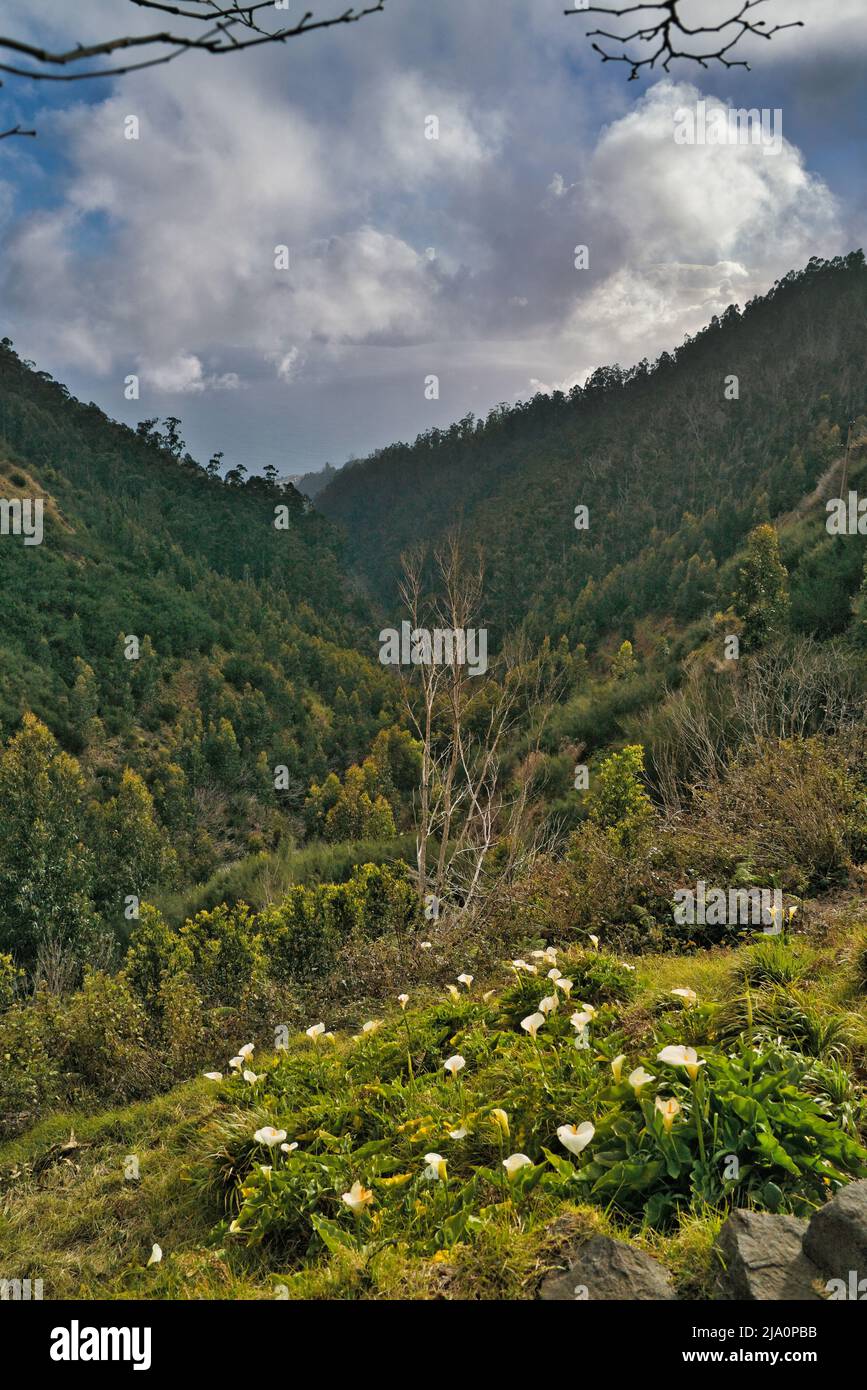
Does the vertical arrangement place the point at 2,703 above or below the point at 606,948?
above

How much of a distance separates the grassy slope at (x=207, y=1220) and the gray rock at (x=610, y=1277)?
0.11 metres

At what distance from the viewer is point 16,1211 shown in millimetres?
4719

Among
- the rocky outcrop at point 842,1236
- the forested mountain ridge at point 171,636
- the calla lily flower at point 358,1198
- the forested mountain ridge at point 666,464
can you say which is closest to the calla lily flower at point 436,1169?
the calla lily flower at point 358,1198

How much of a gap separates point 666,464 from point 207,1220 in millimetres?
67714

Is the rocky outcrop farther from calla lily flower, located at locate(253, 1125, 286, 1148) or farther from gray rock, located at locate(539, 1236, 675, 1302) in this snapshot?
calla lily flower, located at locate(253, 1125, 286, 1148)

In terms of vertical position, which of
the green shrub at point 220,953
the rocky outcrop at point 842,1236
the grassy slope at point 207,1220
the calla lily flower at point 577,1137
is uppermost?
the rocky outcrop at point 842,1236

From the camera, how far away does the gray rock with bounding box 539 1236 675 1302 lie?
2.09 metres

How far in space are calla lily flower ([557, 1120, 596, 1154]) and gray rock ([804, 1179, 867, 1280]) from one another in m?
0.77

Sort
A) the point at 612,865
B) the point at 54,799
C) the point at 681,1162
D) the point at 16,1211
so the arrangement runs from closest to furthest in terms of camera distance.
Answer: the point at 681,1162, the point at 16,1211, the point at 612,865, the point at 54,799

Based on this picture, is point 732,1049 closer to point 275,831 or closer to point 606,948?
point 606,948

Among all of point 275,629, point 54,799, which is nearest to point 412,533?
point 275,629

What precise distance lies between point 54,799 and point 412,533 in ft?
222

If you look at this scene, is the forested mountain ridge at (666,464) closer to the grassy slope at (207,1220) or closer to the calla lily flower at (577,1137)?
the grassy slope at (207,1220)

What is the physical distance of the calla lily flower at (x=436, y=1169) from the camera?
2920 millimetres
